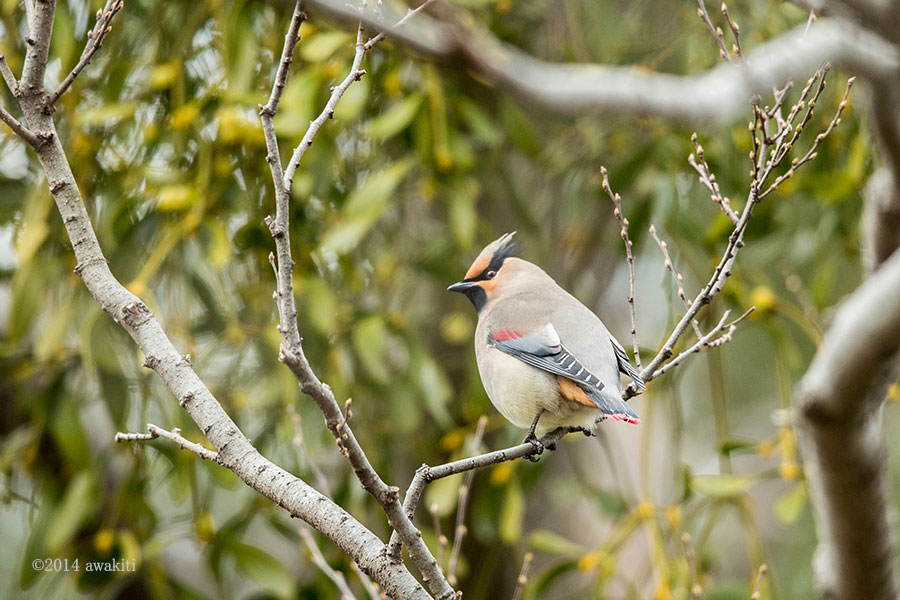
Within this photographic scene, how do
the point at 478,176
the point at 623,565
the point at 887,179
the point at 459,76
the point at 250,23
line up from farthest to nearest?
the point at 623,565, the point at 478,176, the point at 459,76, the point at 250,23, the point at 887,179

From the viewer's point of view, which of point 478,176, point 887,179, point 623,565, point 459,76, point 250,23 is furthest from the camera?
point 623,565

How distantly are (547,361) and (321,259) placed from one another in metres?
0.79

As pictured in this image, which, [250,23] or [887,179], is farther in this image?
[250,23]

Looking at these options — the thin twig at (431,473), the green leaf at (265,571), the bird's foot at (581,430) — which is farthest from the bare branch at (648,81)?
the green leaf at (265,571)

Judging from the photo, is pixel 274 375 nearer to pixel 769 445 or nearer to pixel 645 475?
pixel 645 475

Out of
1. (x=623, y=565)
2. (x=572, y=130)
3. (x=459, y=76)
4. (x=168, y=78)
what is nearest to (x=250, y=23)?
(x=168, y=78)

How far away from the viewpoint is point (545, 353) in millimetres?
1736

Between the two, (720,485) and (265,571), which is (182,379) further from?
(720,485)

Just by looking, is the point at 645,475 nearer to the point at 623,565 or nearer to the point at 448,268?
the point at 448,268

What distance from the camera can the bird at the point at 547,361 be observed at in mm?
1637

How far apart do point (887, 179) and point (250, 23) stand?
140cm

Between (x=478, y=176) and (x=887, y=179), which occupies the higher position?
(x=478, y=176)

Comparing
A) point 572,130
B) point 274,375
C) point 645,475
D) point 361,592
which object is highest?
point 572,130

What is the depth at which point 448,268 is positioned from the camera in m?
2.40
